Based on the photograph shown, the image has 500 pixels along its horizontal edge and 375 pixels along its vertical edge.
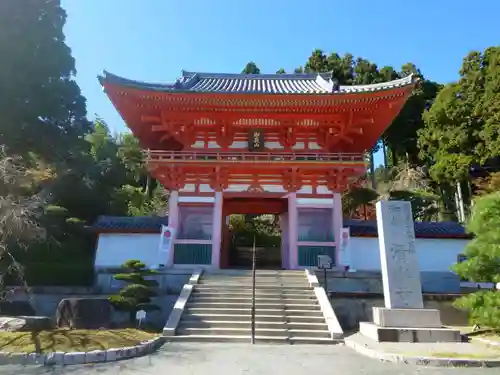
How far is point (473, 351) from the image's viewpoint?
7574mm

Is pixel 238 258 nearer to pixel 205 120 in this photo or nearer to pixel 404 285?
pixel 205 120

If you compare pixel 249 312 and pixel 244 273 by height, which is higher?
pixel 244 273

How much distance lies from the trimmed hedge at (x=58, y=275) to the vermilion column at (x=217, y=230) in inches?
218

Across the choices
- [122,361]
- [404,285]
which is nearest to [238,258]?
[404,285]

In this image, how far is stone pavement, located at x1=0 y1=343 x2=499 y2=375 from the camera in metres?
6.37

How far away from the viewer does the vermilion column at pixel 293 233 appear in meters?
14.9

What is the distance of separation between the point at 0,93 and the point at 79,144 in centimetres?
495

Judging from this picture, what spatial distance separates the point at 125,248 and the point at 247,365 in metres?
9.63

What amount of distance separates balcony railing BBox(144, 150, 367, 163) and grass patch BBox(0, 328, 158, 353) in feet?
25.0

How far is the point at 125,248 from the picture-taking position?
15.3 meters

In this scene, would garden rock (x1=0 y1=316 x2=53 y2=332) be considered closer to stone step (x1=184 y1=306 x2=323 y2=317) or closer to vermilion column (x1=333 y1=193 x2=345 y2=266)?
stone step (x1=184 y1=306 x2=323 y2=317)

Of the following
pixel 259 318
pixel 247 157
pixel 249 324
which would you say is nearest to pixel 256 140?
pixel 247 157

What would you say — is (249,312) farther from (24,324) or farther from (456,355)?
(24,324)

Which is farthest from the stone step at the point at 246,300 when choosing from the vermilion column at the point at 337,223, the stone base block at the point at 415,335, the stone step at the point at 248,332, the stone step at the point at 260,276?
the vermilion column at the point at 337,223
